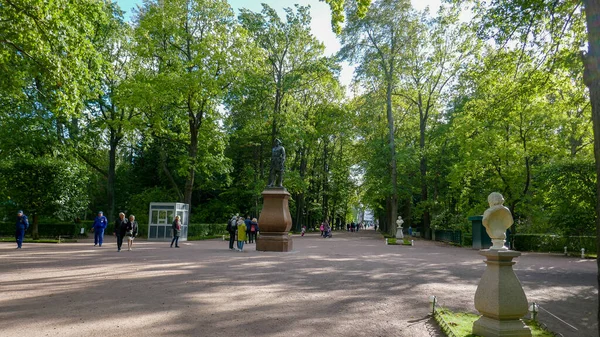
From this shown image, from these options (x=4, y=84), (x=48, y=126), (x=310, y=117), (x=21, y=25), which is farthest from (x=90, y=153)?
(x=21, y=25)

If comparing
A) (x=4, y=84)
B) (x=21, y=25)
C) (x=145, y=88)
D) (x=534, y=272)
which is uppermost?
(x=145, y=88)

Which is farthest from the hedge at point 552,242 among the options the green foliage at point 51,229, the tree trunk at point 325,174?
the green foliage at point 51,229

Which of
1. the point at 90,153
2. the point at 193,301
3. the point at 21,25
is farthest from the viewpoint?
the point at 90,153

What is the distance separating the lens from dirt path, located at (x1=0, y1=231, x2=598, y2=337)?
539 cm

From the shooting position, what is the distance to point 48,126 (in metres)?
25.7

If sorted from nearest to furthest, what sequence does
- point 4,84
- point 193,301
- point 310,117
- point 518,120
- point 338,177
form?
1. point 193,301
2. point 4,84
3. point 518,120
4. point 310,117
5. point 338,177

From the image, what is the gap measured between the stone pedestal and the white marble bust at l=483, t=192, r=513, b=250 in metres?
0.17

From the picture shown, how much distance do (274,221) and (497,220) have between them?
1158 centimetres

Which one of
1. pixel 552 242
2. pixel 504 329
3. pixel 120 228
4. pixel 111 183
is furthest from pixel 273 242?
pixel 111 183

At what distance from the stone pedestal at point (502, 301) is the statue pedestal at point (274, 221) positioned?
37.4 feet

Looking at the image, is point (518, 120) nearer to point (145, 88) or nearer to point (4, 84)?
point (145, 88)

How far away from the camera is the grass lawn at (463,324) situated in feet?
17.0

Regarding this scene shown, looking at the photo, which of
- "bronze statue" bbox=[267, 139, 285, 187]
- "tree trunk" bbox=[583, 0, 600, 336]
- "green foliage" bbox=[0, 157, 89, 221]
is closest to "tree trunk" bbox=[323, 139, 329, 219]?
"green foliage" bbox=[0, 157, 89, 221]

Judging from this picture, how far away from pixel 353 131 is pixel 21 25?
3071 centimetres
